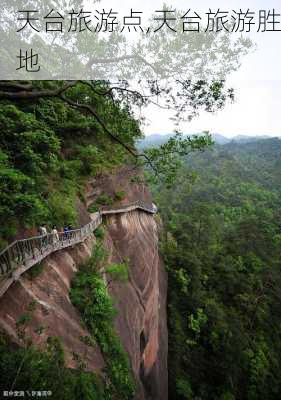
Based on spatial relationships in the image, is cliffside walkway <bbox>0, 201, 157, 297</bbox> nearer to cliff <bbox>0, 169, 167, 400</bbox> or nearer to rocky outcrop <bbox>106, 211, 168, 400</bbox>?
cliff <bbox>0, 169, 167, 400</bbox>

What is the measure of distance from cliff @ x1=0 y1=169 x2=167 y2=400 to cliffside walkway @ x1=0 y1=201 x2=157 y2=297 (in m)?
0.27

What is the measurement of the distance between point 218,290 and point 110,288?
20.5 metres

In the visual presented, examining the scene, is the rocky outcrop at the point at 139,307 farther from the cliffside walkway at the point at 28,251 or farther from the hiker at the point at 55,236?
the hiker at the point at 55,236

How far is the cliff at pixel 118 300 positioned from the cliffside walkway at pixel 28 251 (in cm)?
27

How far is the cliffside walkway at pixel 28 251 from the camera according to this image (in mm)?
5750

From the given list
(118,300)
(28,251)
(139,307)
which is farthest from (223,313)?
Result: (28,251)

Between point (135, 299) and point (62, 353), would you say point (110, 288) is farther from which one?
point (62, 353)

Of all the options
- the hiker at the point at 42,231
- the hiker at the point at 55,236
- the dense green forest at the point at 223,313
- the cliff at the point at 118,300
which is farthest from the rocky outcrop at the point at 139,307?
the dense green forest at the point at 223,313

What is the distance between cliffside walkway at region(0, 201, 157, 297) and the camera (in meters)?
5.75

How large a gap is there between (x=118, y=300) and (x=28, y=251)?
→ 5043 mm

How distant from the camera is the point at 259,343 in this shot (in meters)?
23.1

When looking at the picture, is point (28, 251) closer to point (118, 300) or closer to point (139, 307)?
point (118, 300)

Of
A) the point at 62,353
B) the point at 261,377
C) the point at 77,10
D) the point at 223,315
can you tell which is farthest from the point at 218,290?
the point at 77,10

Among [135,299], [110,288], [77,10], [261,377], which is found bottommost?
[261,377]
